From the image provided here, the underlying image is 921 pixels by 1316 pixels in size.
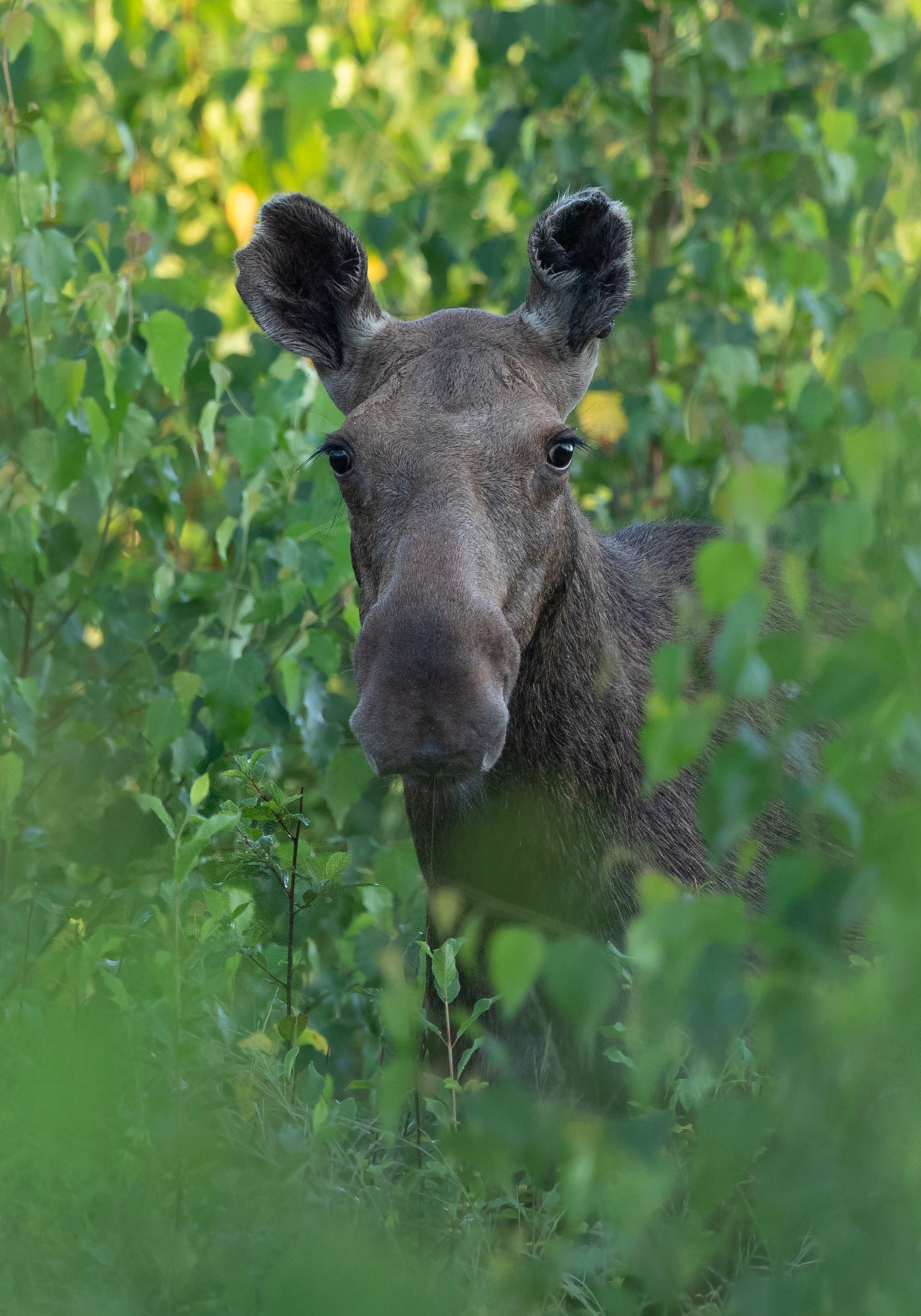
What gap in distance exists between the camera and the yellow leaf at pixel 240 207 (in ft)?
33.2

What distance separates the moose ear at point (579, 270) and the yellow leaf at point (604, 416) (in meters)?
2.40

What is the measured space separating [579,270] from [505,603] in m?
1.56

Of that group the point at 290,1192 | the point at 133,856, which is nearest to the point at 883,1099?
the point at 290,1192

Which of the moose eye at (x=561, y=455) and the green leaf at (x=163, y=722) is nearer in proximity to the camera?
the moose eye at (x=561, y=455)

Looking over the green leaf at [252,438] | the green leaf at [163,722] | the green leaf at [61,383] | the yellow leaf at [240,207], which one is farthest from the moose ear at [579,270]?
the yellow leaf at [240,207]

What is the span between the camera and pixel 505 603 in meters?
3.98

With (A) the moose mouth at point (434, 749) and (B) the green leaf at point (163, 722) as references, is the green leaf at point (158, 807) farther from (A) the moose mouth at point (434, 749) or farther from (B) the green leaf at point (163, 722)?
(B) the green leaf at point (163, 722)

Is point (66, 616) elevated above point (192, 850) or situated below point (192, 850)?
above

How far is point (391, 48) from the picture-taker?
10.5 meters

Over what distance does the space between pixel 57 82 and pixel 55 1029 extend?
6.48 metres

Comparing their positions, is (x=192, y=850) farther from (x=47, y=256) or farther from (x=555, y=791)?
(x=47, y=256)

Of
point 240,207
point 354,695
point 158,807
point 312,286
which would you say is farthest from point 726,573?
point 240,207

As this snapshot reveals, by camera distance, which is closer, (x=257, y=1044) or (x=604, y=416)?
(x=257, y=1044)

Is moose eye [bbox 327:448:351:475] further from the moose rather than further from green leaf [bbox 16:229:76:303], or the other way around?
green leaf [bbox 16:229:76:303]
